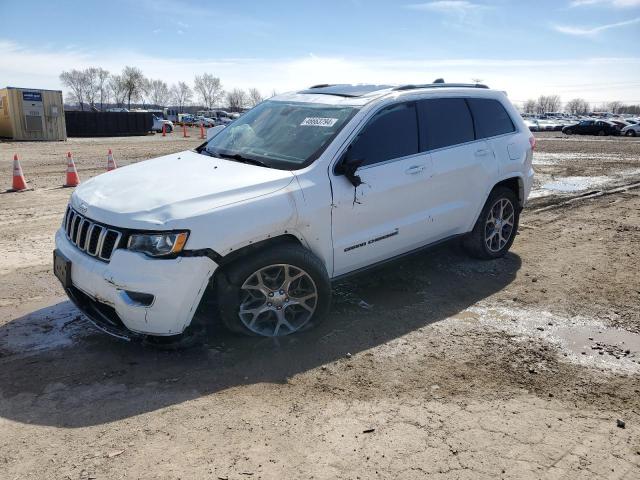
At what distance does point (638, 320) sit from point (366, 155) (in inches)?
108

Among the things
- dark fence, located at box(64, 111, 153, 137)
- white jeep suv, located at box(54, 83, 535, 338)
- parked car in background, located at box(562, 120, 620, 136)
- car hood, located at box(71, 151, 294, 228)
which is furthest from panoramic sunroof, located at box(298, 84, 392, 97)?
parked car in background, located at box(562, 120, 620, 136)

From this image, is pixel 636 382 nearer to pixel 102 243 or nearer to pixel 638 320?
pixel 638 320

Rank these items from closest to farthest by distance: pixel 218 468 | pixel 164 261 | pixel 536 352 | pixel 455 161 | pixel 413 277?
1. pixel 218 468
2. pixel 164 261
3. pixel 536 352
4. pixel 455 161
5. pixel 413 277

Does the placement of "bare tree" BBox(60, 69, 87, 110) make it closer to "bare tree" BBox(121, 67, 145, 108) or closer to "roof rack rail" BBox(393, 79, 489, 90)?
"bare tree" BBox(121, 67, 145, 108)

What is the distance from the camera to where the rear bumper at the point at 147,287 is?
3.32 metres

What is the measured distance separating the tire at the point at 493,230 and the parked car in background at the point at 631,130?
3909cm

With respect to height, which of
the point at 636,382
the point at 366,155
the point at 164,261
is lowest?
the point at 636,382

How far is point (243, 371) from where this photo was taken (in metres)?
3.58

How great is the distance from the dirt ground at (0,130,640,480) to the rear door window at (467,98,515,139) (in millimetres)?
1522

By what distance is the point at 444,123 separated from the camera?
16.6ft

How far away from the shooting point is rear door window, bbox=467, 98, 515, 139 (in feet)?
17.9

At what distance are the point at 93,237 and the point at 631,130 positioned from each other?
4331cm

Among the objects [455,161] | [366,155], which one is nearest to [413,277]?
[455,161]

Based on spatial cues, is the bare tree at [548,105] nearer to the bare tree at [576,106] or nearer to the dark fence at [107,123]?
the bare tree at [576,106]
